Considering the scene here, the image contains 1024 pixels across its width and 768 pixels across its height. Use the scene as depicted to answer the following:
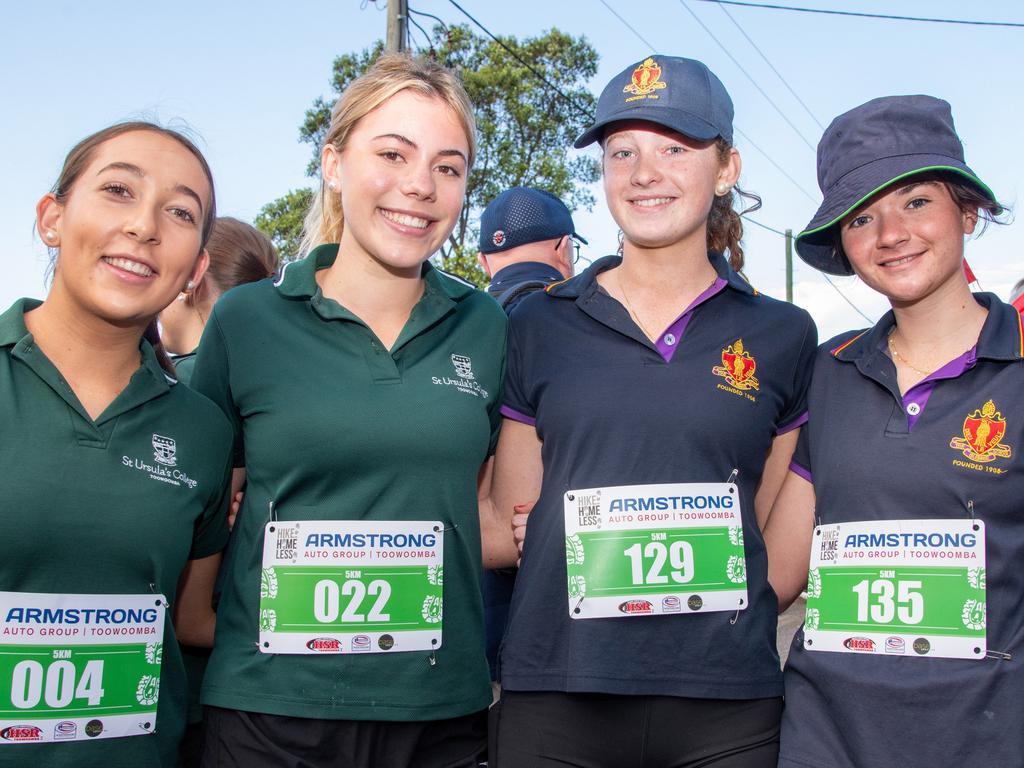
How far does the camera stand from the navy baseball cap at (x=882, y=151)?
2.66 m

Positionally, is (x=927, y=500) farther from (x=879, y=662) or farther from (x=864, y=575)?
(x=879, y=662)

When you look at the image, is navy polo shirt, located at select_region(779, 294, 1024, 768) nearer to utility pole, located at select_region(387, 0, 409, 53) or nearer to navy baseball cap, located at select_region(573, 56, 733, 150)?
navy baseball cap, located at select_region(573, 56, 733, 150)

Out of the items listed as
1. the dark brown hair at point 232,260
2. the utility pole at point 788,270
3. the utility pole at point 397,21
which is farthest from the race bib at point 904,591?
the utility pole at point 788,270

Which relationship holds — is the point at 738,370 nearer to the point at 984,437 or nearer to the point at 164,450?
the point at 984,437

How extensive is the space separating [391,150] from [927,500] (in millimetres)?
1692

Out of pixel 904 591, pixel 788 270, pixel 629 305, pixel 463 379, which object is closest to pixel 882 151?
pixel 629 305

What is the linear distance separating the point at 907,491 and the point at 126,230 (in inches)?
81.2

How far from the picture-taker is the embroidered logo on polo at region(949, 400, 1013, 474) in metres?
2.43

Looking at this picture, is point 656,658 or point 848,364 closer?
point 656,658

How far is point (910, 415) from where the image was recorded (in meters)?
2.58

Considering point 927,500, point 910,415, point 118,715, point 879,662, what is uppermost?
point 910,415

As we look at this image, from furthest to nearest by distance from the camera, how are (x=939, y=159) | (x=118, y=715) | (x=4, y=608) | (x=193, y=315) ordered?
(x=193, y=315), (x=939, y=159), (x=118, y=715), (x=4, y=608)

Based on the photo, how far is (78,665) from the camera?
7.43 ft

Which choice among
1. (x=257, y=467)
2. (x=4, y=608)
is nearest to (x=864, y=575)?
(x=257, y=467)
